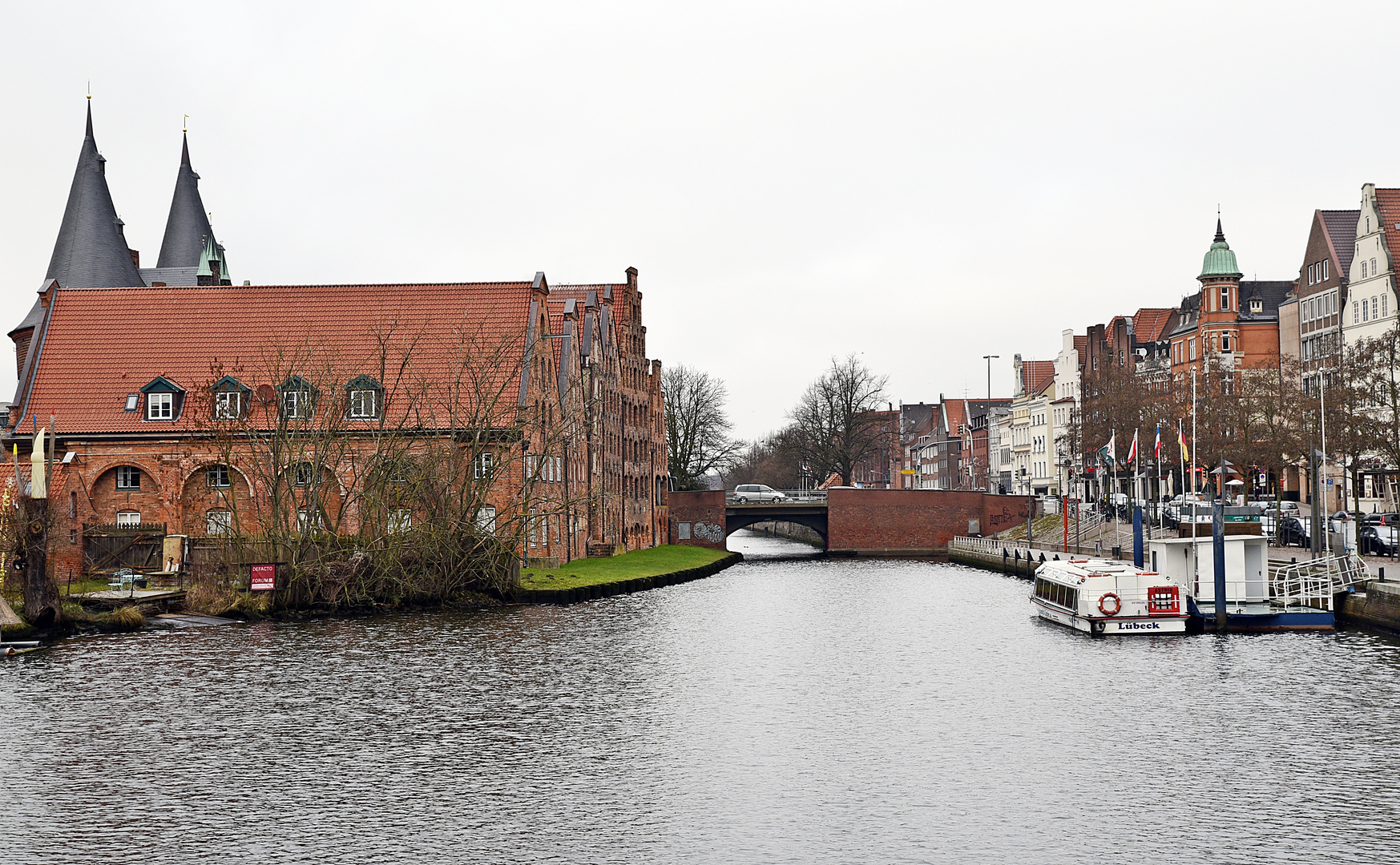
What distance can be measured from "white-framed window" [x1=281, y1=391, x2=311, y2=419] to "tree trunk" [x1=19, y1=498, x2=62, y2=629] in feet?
40.3

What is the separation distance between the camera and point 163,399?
62.2m

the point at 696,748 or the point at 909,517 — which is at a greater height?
the point at 909,517

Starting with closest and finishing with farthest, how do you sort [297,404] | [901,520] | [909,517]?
[297,404], [901,520], [909,517]

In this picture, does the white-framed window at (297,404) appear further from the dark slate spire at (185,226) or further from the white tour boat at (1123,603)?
the dark slate spire at (185,226)

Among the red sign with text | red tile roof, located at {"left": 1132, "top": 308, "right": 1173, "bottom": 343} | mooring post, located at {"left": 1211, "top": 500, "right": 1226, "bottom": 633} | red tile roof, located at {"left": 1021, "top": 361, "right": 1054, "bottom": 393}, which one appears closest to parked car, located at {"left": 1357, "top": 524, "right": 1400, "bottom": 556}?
mooring post, located at {"left": 1211, "top": 500, "right": 1226, "bottom": 633}

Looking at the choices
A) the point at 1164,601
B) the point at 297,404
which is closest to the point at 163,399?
the point at 297,404

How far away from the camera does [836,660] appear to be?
37.9 meters

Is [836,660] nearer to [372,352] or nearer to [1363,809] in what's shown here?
[1363,809]

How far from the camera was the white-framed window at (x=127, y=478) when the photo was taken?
60.3 metres

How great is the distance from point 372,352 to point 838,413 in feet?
194

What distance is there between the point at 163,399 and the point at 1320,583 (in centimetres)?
4468

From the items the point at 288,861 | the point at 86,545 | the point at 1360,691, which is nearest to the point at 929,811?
the point at 288,861

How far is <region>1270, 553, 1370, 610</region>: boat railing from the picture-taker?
42594 millimetres

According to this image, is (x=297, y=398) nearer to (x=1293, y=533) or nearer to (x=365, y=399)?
(x=365, y=399)
